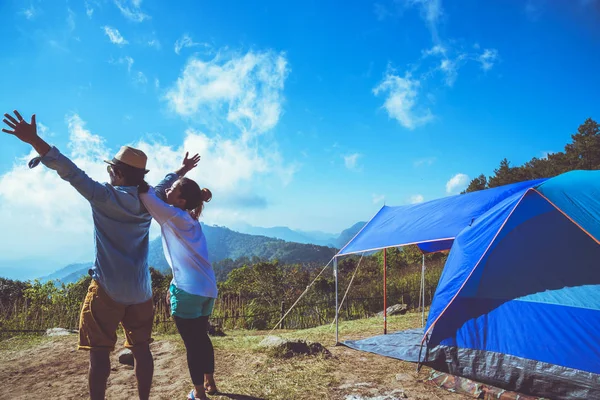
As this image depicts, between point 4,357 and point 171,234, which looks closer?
point 171,234

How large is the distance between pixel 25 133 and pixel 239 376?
272cm

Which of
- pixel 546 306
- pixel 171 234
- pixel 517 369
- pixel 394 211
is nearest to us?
pixel 171 234

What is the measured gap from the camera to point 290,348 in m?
4.25

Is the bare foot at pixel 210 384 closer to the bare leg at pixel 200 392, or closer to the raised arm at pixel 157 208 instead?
the bare leg at pixel 200 392

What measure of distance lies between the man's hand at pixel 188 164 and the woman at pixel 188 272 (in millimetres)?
307

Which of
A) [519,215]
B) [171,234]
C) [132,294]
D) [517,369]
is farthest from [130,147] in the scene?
[519,215]

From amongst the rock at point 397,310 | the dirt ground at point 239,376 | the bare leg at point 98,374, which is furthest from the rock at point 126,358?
the rock at point 397,310

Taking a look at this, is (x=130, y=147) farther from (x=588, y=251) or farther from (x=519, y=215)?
(x=588, y=251)

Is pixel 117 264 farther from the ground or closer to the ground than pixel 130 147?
closer to the ground

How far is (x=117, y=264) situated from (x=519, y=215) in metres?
3.74

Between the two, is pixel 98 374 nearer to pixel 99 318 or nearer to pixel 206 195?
pixel 99 318

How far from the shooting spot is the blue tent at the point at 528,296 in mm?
3053

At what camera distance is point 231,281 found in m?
13.2

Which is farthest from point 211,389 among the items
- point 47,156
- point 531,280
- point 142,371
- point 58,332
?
point 58,332
